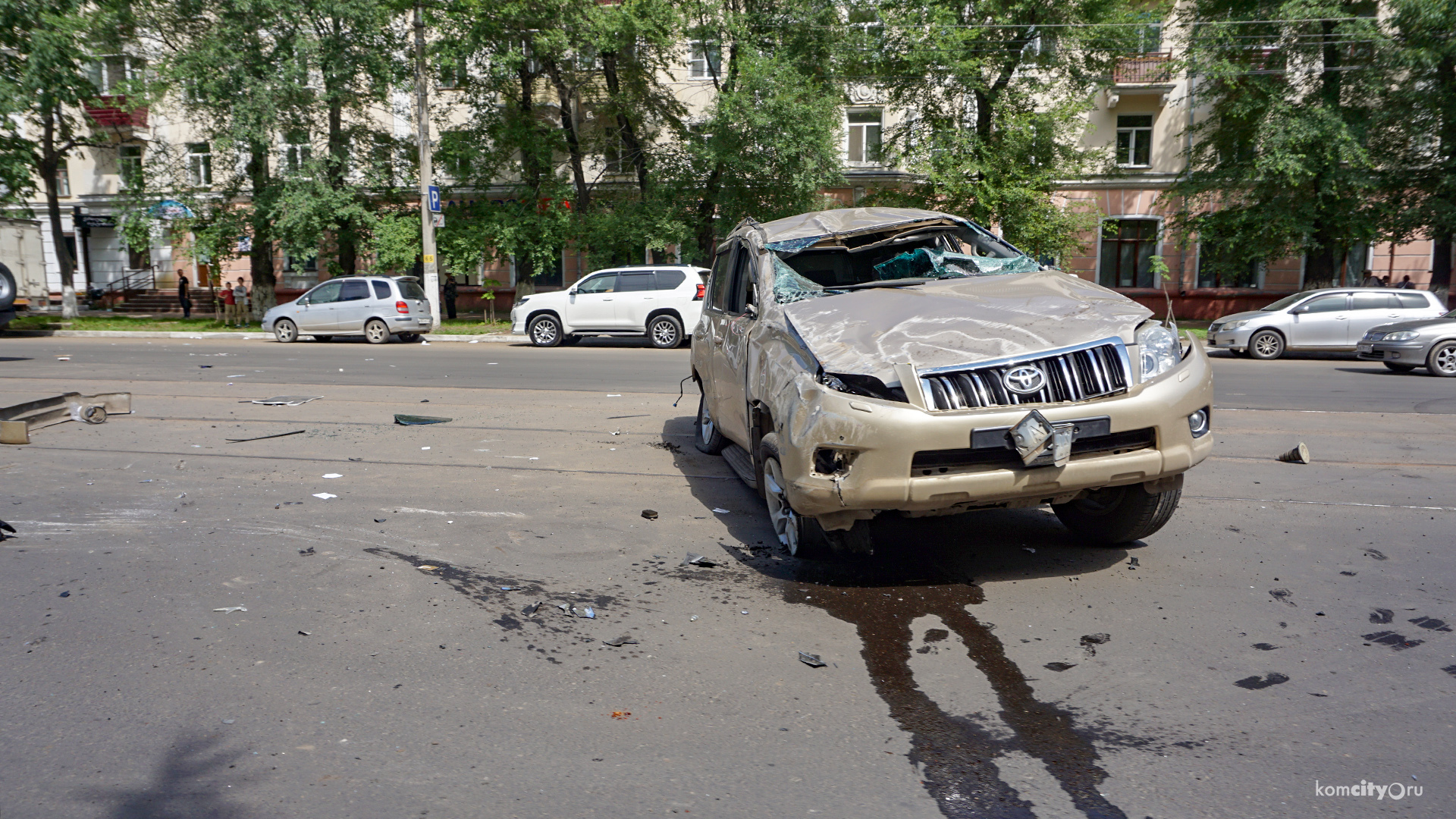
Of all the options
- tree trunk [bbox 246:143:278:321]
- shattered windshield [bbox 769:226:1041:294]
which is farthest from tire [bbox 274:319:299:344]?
shattered windshield [bbox 769:226:1041:294]

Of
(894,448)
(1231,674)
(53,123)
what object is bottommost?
(1231,674)

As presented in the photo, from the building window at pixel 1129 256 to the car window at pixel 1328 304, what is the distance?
15.0 metres

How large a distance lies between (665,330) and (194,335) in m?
13.4

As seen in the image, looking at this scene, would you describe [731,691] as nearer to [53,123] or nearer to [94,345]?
[94,345]

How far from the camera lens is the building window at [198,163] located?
28.9 metres

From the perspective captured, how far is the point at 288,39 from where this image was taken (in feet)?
85.5

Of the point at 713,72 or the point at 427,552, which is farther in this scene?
the point at 713,72

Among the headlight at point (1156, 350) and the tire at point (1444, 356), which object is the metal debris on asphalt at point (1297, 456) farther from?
the tire at point (1444, 356)

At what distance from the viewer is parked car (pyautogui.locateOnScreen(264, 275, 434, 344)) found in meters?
23.3

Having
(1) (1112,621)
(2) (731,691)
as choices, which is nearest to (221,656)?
(2) (731,691)

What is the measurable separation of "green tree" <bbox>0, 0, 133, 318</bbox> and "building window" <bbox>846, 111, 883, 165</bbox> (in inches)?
847

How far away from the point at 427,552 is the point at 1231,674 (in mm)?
3924

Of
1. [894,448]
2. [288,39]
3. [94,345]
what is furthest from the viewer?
[288,39]

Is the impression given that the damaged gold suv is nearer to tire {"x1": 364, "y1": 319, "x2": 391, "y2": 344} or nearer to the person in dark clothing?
tire {"x1": 364, "y1": 319, "x2": 391, "y2": 344}
